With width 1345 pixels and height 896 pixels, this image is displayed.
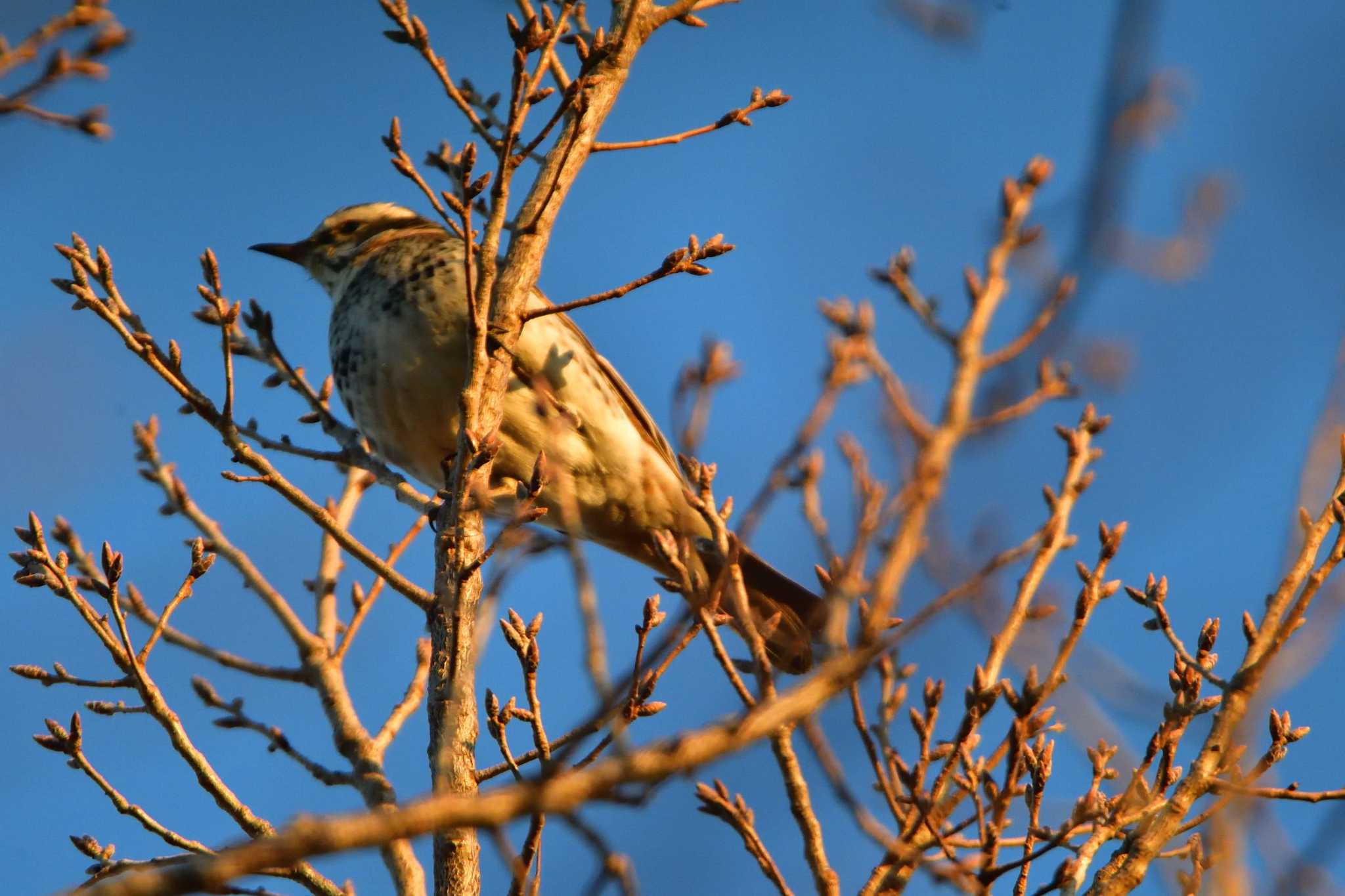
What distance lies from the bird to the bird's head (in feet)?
3.19

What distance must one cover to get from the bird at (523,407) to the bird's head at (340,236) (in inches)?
38.3

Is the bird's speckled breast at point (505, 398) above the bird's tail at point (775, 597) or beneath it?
above

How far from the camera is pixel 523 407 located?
5.09 metres

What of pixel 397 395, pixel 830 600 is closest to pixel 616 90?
pixel 397 395

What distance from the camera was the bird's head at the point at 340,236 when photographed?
6582 mm

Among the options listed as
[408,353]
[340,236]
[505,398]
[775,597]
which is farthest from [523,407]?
[340,236]

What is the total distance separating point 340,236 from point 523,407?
6.89ft

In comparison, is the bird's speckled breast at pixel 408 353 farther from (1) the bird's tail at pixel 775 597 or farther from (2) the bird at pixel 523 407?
(1) the bird's tail at pixel 775 597

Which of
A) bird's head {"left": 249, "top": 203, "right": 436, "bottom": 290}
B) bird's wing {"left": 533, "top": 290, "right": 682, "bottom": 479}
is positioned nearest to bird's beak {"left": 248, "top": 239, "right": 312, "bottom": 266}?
bird's head {"left": 249, "top": 203, "right": 436, "bottom": 290}

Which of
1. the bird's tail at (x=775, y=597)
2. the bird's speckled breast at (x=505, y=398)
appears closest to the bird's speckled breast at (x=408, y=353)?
the bird's speckled breast at (x=505, y=398)

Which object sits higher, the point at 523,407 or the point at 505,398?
the point at 523,407

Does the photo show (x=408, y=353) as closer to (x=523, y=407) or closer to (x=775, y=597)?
(x=523, y=407)

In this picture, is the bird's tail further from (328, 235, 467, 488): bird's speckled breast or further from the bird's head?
the bird's head

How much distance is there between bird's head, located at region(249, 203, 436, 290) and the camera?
6582 millimetres
